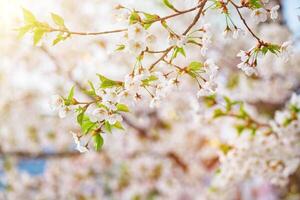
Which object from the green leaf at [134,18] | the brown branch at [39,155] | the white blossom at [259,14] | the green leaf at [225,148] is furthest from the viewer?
the brown branch at [39,155]

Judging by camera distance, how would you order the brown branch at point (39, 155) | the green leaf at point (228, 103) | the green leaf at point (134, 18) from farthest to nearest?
the brown branch at point (39, 155), the green leaf at point (228, 103), the green leaf at point (134, 18)

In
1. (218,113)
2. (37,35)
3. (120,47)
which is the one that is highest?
(218,113)

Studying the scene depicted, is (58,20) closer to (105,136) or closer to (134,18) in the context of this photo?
(134,18)

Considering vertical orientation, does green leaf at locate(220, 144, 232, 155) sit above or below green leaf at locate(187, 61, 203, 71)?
above

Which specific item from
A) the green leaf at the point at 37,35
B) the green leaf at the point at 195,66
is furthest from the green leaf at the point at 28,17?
the green leaf at the point at 195,66

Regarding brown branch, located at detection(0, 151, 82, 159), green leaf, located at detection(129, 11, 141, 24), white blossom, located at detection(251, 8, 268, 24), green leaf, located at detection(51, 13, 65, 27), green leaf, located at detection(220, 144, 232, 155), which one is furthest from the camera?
brown branch, located at detection(0, 151, 82, 159)

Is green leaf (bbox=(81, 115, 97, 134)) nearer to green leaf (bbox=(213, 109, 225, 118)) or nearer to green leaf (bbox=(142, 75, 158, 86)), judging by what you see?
green leaf (bbox=(142, 75, 158, 86))

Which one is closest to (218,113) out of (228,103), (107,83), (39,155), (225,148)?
(228,103)

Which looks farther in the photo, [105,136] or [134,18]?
[105,136]

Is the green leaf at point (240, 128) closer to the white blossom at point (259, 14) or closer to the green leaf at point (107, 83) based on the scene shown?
the white blossom at point (259, 14)

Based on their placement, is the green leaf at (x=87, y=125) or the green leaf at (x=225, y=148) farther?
the green leaf at (x=225, y=148)

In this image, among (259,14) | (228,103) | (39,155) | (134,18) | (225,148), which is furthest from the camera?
(39,155)

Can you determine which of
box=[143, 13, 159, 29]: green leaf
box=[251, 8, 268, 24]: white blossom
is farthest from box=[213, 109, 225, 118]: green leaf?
box=[143, 13, 159, 29]: green leaf
